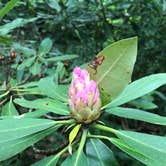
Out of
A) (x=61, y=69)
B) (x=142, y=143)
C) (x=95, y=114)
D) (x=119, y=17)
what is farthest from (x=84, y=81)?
(x=119, y=17)

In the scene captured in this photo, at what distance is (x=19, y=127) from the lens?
1.04m

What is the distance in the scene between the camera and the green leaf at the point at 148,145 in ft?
3.07

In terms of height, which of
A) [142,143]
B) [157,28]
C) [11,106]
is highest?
[157,28]

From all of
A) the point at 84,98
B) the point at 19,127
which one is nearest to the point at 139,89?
the point at 84,98

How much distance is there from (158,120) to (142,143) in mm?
101

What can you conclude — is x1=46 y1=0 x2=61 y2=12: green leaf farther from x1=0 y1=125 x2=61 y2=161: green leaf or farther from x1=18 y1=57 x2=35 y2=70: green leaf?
x1=0 y1=125 x2=61 y2=161: green leaf

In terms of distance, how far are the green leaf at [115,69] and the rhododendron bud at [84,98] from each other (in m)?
0.06

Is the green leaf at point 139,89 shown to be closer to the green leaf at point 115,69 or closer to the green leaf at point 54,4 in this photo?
the green leaf at point 115,69

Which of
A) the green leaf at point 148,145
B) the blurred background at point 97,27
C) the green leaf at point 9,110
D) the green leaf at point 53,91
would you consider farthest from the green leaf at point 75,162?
the blurred background at point 97,27

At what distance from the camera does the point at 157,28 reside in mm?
2674

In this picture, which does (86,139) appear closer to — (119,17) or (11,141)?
(11,141)

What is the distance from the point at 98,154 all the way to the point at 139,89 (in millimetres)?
195

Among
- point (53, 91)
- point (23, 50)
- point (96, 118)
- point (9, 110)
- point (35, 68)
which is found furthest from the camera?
point (23, 50)

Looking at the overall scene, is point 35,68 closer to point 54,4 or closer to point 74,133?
point 54,4
